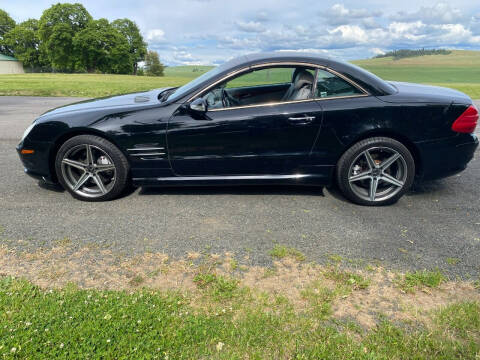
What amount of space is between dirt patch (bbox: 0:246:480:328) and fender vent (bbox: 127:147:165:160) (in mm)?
1182

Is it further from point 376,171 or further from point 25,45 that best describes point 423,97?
point 25,45

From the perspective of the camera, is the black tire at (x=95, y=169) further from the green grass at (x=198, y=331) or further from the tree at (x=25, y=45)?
the tree at (x=25, y=45)

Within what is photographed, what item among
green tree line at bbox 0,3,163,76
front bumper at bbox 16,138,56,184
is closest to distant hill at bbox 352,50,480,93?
front bumper at bbox 16,138,56,184

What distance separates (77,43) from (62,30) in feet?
15.6

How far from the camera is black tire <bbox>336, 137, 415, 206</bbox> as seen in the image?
3.70m

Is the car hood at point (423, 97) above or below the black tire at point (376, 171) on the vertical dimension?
above

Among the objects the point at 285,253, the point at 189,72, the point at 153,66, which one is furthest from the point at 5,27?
the point at 285,253

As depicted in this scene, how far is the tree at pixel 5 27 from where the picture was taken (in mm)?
73750

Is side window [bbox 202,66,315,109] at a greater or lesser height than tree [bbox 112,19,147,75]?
lesser

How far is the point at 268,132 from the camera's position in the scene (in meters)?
3.64

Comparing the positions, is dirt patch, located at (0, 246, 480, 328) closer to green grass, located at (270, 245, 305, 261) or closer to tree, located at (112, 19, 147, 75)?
green grass, located at (270, 245, 305, 261)

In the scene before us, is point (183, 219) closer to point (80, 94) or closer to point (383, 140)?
point (383, 140)

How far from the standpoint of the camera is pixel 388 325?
6.97ft

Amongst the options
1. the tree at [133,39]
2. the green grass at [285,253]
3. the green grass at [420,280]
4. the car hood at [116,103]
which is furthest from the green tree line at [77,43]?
the green grass at [420,280]
